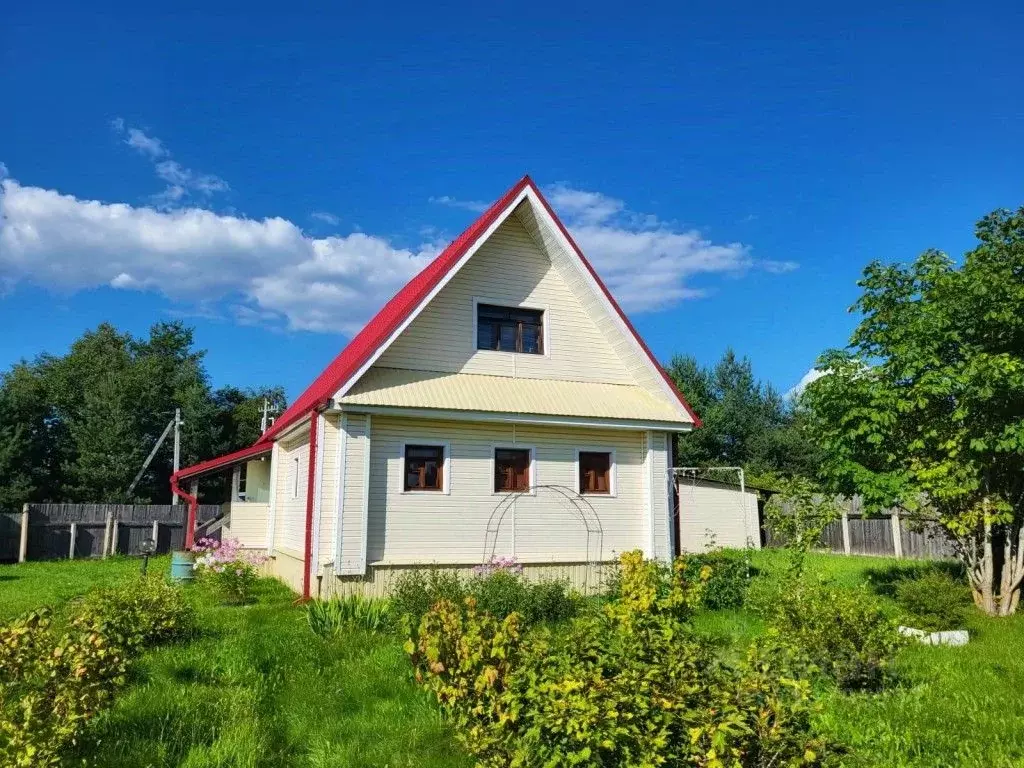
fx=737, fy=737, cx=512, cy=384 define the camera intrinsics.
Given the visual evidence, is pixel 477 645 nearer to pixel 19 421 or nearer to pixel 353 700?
pixel 353 700

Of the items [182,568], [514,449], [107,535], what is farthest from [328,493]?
[107,535]

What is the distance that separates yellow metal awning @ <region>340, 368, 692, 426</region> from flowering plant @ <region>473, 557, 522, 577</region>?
103 inches

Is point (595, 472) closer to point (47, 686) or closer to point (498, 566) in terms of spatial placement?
point (498, 566)

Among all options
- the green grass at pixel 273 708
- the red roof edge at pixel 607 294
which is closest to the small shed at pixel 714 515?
the red roof edge at pixel 607 294

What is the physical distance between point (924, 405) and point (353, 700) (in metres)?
9.66

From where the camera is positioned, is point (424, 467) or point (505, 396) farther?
point (505, 396)

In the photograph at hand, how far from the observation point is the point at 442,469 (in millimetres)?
13336

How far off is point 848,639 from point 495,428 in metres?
7.44

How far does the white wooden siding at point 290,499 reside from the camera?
15.2 m

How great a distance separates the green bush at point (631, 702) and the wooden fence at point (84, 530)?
21.4m

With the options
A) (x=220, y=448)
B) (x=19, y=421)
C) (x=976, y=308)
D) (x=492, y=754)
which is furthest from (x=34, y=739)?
(x=220, y=448)

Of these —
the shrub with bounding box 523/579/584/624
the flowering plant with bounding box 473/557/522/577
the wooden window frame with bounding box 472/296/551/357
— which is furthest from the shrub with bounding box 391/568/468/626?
the wooden window frame with bounding box 472/296/551/357

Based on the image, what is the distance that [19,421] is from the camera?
36.0 metres

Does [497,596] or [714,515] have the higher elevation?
[714,515]
